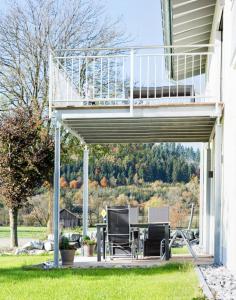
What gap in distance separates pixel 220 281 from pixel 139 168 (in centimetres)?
1741

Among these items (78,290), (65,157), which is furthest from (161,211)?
(65,157)

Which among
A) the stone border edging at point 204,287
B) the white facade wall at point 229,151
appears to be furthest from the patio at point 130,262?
the stone border edging at point 204,287

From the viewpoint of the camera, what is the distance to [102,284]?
8805 millimetres

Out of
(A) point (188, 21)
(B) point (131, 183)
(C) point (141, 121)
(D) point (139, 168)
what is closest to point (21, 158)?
(A) point (188, 21)

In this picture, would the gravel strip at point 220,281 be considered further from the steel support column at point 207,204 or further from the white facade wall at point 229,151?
the steel support column at point 207,204

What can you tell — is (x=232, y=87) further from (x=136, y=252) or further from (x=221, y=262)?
(x=136, y=252)

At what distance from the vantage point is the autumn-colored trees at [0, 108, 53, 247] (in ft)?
60.8

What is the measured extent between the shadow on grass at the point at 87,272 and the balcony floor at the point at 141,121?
2.60 m

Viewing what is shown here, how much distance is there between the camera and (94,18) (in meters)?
23.5

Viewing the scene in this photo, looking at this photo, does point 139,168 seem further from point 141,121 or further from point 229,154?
point 229,154

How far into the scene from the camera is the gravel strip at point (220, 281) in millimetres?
7338

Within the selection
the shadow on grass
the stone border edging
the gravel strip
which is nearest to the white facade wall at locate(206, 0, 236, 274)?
the gravel strip

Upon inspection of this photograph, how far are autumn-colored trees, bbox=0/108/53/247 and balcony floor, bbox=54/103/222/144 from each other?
3.74 m

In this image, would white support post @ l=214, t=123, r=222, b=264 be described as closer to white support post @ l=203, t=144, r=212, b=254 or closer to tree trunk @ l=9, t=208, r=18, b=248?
white support post @ l=203, t=144, r=212, b=254
